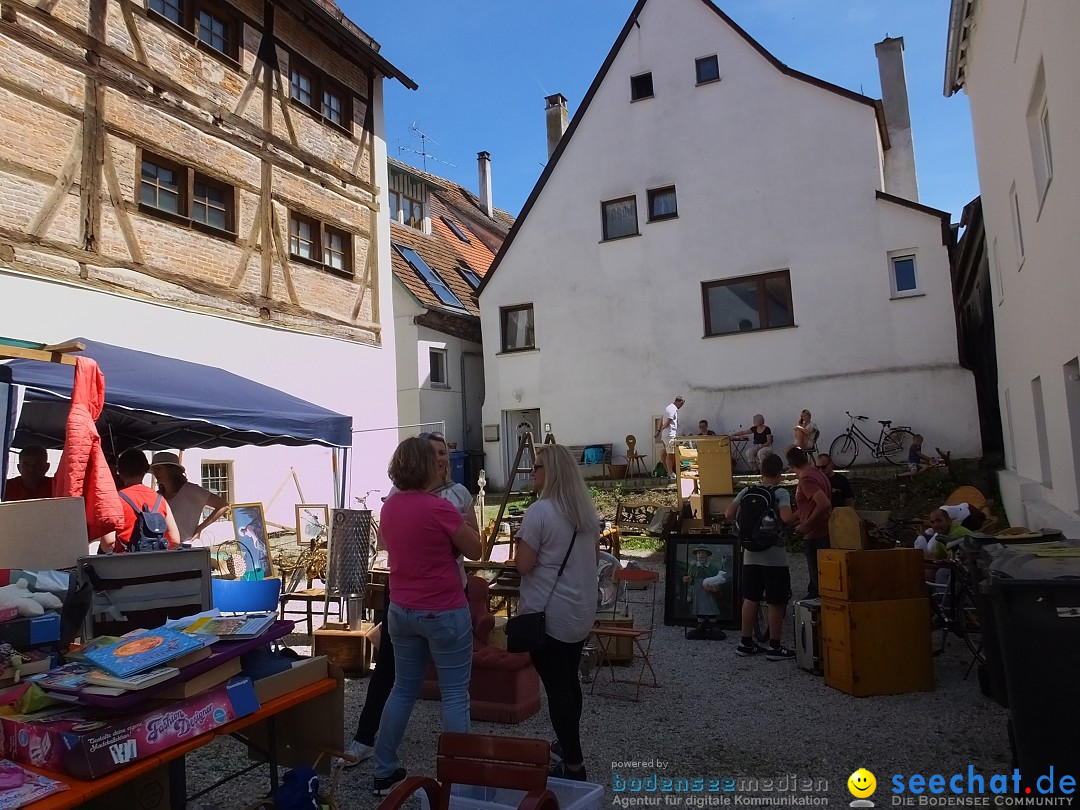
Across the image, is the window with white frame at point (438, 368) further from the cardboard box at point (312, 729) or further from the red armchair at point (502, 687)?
the cardboard box at point (312, 729)

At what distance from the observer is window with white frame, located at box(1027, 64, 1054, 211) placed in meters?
6.56

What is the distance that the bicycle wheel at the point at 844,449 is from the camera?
15305 mm

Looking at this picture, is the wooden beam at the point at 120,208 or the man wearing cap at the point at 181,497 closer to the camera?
the man wearing cap at the point at 181,497

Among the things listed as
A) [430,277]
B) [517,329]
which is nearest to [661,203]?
[517,329]

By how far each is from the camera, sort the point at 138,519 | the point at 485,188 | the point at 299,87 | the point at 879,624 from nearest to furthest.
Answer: the point at 138,519 < the point at 879,624 < the point at 299,87 < the point at 485,188

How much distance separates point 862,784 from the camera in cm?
390

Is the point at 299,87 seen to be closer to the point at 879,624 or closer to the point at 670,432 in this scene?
the point at 670,432

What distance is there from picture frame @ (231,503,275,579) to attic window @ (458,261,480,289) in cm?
1445

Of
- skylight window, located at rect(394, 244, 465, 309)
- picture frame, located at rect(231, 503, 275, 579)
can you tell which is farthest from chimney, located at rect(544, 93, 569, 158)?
picture frame, located at rect(231, 503, 275, 579)

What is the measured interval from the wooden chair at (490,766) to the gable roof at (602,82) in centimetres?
1657

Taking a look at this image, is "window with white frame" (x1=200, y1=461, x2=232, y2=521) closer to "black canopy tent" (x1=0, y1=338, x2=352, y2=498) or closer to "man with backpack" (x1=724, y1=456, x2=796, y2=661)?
"black canopy tent" (x1=0, y1=338, x2=352, y2=498)

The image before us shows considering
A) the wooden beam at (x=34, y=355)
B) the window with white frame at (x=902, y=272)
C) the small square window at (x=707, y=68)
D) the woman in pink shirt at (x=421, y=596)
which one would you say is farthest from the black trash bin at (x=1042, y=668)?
the small square window at (x=707, y=68)

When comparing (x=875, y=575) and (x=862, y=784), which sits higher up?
(x=875, y=575)

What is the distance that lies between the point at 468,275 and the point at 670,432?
10548mm
